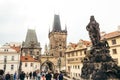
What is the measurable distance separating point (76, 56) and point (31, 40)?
36.9 meters

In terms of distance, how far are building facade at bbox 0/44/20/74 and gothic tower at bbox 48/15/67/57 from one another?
94.9 ft

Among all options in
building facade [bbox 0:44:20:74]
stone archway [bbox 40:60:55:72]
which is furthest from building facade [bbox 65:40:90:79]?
stone archway [bbox 40:60:55:72]

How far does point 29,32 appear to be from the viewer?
8869cm

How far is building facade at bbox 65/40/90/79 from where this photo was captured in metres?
50.6

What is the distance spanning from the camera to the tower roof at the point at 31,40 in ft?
275

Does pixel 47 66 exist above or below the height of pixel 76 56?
below

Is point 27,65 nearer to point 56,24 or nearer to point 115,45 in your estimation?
point 115,45

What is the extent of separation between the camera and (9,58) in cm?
5178

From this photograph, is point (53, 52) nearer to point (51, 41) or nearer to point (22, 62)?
point (51, 41)

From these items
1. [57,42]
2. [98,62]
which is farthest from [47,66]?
[98,62]

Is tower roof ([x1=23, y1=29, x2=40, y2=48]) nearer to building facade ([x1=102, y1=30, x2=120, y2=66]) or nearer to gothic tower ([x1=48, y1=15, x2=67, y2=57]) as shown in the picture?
gothic tower ([x1=48, y1=15, x2=67, y2=57])

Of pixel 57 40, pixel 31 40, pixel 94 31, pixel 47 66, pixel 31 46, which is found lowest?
pixel 47 66

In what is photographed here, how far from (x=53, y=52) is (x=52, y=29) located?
12.2 metres

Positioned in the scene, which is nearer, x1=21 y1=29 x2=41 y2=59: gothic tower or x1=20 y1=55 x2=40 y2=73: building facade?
x1=20 y1=55 x2=40 y2=73: building facade
